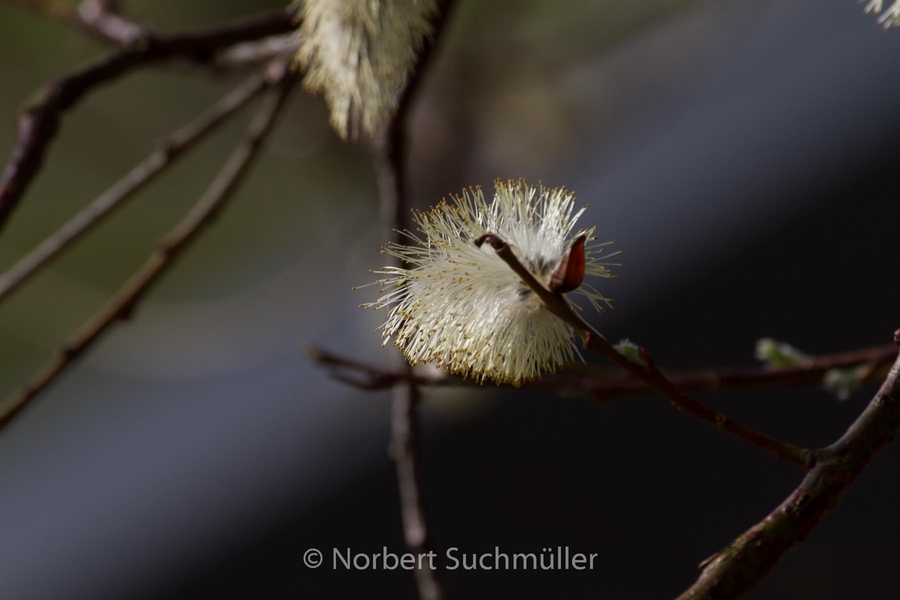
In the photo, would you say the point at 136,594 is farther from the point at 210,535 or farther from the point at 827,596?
the point at 827,596

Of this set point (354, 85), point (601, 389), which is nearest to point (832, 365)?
point (601, 389)

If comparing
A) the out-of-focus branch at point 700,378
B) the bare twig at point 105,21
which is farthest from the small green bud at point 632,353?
the bare twig at point 105,21

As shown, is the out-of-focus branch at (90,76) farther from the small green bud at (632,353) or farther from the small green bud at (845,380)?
the small green bud at (845,380)

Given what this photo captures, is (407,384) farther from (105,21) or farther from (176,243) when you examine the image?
(105,21)

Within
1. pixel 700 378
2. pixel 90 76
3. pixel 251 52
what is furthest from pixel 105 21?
pixel 700 378

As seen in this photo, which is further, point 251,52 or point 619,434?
point 619,434
